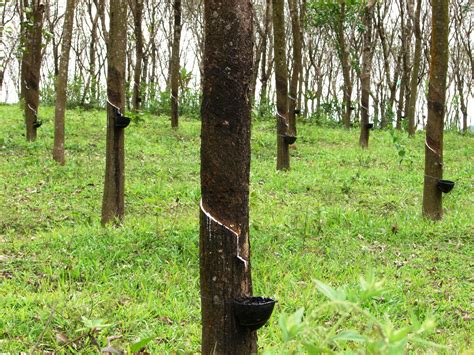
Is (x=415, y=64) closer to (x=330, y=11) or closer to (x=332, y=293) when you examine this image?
(x=330, y=11)

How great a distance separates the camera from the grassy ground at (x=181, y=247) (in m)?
3.97

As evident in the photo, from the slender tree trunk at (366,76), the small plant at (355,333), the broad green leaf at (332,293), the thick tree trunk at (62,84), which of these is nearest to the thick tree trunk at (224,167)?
the small plant at (355,333)

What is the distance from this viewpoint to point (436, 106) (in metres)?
7.01

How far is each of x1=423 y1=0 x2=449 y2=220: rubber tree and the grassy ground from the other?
1.05ft

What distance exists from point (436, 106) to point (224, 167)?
201 inches

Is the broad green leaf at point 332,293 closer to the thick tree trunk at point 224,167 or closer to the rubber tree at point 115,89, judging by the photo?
the thick tree trunk at point 224,167

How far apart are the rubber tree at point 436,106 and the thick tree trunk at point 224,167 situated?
4.83 m

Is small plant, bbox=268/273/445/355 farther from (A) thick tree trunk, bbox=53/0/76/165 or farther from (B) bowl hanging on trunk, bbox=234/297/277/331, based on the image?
(A) thick tree trunk, bbox=53/0/76/165

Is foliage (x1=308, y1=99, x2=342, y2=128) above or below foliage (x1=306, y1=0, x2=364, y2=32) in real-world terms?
below

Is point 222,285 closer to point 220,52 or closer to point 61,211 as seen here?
point 220,52

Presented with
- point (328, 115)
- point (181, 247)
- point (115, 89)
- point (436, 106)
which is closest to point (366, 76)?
point (436, 106)

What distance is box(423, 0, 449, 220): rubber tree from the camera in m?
6.83

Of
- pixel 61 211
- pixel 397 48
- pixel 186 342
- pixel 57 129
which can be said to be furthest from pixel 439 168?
pixel 397 48

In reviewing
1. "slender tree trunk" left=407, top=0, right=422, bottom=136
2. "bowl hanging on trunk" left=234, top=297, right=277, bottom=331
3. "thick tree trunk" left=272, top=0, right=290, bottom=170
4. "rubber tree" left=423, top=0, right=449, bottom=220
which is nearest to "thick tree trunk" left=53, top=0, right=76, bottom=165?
"thick tree trunk" left=272, top=0, right=290, bottom=170
